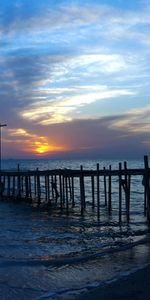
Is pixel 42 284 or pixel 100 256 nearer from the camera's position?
pixel 42 284

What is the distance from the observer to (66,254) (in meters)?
13.4

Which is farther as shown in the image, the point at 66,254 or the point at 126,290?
the point at 66,254

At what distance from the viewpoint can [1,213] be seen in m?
27.0

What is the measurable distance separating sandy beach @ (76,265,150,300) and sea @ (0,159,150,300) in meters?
0.28

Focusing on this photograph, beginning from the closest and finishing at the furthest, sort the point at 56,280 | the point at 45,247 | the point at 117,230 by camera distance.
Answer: the point at 56,280 < the point at 45,247 < the point at 117,230

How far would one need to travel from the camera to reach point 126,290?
8.97 metres

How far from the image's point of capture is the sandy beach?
857 centimetres

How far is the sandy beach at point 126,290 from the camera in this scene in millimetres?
8567

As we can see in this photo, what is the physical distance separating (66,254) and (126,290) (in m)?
4.58

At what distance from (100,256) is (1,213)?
49.7ft

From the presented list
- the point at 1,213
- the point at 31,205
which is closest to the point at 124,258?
the point at 1,213

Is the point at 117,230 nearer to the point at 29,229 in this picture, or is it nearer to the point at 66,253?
the point at 29,229

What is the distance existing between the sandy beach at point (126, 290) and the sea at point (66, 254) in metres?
0.28

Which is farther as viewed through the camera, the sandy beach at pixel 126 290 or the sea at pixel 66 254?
the sea at pixel 66 254
